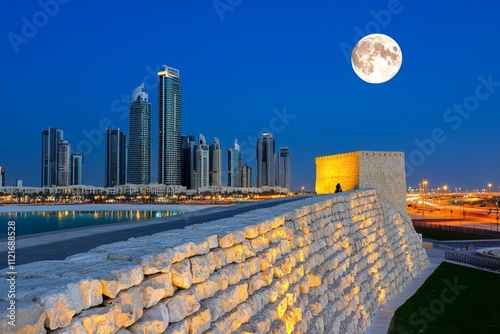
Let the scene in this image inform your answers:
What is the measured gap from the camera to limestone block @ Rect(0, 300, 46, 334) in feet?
7.14

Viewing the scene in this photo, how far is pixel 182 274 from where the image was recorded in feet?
12.7

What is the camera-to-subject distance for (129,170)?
140875 mm

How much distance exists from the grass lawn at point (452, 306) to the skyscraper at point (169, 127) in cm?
13383

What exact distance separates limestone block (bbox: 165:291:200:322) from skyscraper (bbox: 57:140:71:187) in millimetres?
130576

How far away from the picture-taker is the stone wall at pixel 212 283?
2.67 metres

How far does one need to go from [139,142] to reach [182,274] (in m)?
143

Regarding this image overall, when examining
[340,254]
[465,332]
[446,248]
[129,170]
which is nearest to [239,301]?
[340,254]

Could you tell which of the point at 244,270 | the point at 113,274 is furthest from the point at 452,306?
the point at 113,274

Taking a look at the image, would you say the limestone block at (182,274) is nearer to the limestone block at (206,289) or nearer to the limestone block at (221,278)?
the limestone block at (206,289)

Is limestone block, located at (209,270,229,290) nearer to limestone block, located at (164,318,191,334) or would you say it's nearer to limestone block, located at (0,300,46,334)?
limestone block, located at (164,318,191,334)

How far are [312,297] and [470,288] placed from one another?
41.7 ft

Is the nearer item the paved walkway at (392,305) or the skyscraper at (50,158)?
the paved walkway at (392,305)

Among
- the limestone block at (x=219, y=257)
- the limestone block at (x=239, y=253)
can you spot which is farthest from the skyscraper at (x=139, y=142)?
the limestone block at (x=219, y=257)

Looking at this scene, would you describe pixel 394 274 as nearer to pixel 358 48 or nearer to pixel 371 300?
pixel 371 300
